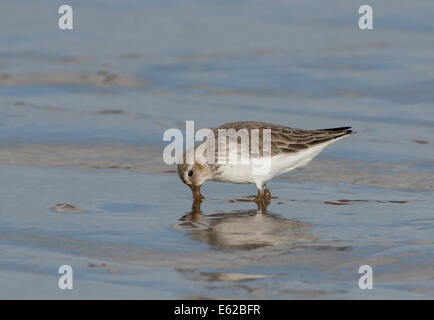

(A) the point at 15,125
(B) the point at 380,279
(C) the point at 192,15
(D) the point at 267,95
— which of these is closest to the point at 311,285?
(B) the point at 380,279

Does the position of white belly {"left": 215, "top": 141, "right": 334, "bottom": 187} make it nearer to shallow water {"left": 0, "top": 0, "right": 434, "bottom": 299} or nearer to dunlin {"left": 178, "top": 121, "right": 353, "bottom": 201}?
dunlin {"left": 178, "top": 121, "right": 353, "bottom": 201}

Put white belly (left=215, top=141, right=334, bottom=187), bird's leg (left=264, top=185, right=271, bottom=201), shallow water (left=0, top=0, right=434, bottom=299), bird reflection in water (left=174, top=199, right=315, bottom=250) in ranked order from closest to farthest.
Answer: shallow water (left=0, top=0, right=434, bottom=299) < bird reflection in water (left=174, top=199, right=315, bottom=250) < white belly (left=215, top=141, right=334, bottom=187) < bird's leg (left=264, top=185, right=271, bottom=201)

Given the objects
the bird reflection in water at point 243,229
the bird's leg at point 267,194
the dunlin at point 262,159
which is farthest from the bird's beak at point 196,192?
the bird's leg at point 267,194

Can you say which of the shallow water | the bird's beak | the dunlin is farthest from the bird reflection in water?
the dunlin

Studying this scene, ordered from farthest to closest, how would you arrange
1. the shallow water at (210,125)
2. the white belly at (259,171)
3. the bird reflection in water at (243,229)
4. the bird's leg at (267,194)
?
1. the bird's leg at (267,194)
2. the white belly at (259,171)
3. the bird reflection in water at (243,229)
4. the shallow water at (210,125)

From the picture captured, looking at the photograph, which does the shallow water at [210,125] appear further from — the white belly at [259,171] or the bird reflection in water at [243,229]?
the white belly at [259,171]

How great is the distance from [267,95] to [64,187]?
5.48 meters

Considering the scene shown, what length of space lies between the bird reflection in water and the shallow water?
0.10 ft

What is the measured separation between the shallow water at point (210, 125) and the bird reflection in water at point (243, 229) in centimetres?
3

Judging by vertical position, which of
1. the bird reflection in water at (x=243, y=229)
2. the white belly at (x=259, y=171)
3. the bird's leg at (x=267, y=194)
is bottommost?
the bird reflection in water at (x=243, y=229)

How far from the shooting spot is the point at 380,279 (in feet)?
23.4

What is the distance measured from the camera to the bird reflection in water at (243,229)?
8250 mm

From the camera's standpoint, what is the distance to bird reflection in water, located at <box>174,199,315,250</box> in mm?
8250

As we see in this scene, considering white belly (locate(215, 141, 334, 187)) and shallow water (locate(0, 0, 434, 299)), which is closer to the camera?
shallow water (locate(0, 0, 434, 299))
